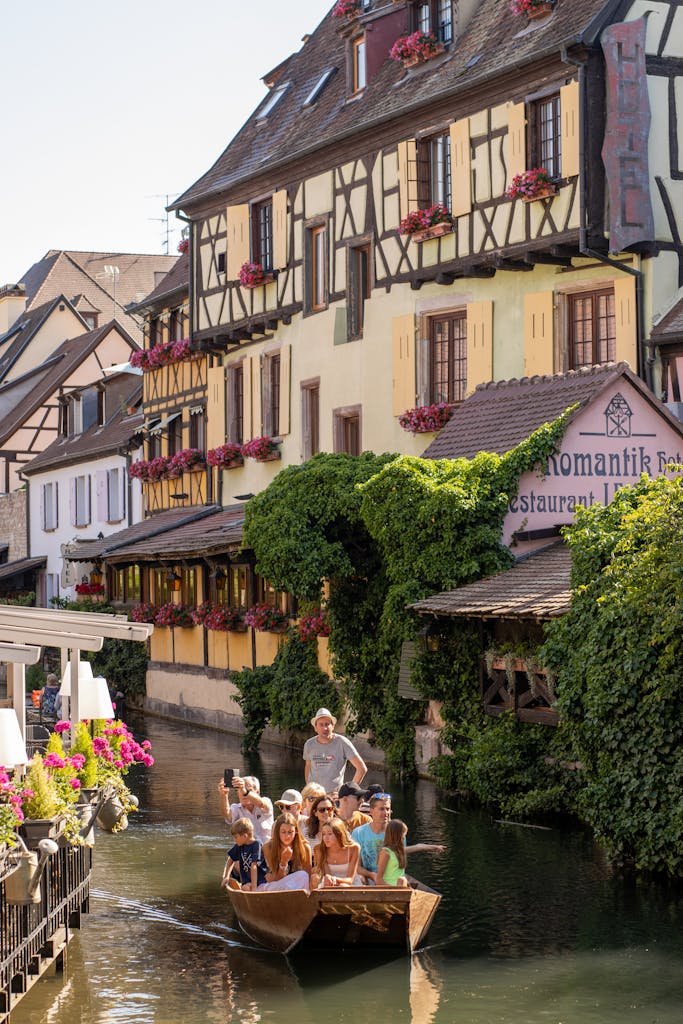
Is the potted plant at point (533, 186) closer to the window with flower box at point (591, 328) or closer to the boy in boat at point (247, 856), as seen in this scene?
the window with flower box at point (591, 328)

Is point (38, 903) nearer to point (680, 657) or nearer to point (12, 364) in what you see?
point (680, 657)

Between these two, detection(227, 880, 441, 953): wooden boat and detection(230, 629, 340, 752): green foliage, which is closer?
detection(227, 880, 441, 953): wooden boat

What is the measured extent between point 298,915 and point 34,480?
39095 millimetres

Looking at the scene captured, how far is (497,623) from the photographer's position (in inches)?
764

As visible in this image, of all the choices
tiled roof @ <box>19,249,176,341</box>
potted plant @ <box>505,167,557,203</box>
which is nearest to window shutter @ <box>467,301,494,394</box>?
potted plant @ <box>505,167,557,203</box>

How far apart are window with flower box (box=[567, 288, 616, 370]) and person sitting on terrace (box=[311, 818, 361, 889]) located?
1137 centimetres

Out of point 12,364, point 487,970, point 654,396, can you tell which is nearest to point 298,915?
point 487,970

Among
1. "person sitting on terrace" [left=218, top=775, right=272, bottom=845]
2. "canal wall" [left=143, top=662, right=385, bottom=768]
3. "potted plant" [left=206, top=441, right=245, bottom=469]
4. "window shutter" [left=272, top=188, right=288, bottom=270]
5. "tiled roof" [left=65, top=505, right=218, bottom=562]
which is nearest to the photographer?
"person sitting on terrace" [left=218, top=775, right=272, bottom=845]

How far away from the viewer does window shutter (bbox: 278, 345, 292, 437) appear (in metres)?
29.6

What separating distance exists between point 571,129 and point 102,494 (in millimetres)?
23679

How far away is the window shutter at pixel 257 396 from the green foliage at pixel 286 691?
231 inches

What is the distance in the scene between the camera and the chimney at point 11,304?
63.8 m

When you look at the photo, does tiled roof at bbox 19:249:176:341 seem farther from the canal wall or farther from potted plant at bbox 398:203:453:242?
potted plant at bbox 398:203:453:242

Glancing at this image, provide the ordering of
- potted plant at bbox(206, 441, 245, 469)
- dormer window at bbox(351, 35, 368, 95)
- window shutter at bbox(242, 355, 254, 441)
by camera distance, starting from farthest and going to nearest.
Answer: potted plant at bbox(206, 441, 245, 469) < window shutter at bbox(242, 355, 254, 441) < dormer window at bbox(351, 35, 368, 95)
